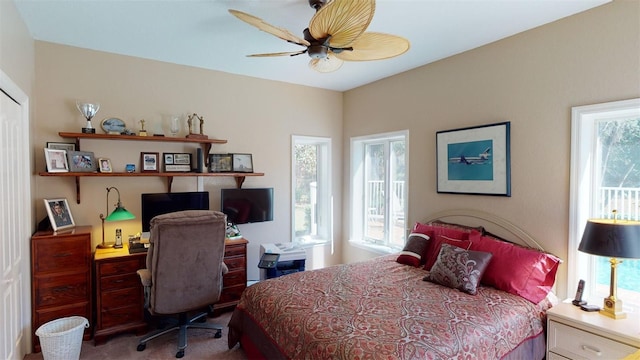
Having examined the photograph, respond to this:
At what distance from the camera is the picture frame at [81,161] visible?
298cm

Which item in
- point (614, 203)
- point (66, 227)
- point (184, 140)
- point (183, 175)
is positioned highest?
point (184, 140)

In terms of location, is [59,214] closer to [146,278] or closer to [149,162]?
[149,162]

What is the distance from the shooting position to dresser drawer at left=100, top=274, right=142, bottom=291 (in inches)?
112

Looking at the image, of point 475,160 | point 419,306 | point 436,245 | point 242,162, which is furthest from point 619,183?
point 242,162

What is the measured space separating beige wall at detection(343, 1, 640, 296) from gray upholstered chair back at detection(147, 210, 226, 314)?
226 cm

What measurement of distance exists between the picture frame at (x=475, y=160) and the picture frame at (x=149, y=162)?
3.00m

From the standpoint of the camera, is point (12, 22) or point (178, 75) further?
point (178, 75)

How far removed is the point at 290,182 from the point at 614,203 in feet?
10.7

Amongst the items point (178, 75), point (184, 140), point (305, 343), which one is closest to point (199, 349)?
point (305, 343)

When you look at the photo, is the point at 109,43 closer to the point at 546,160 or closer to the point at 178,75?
the point at 178,75

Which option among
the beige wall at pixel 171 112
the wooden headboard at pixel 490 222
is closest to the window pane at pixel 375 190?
the beige wall at pixel 171 112

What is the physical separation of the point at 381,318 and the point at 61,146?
3226 millimetres

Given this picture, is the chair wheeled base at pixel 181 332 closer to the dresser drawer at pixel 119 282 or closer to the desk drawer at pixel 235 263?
the dresser drawer at pixel 119 282

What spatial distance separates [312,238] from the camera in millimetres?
4777
